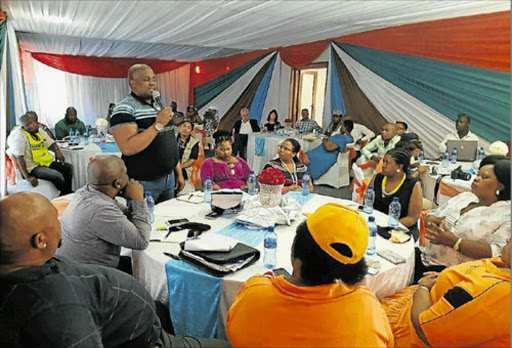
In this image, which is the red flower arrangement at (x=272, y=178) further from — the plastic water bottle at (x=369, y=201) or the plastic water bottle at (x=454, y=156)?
the plastic water bottle at (x=454, y=156)

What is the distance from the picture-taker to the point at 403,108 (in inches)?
218

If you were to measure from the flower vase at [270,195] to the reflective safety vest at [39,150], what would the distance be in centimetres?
342

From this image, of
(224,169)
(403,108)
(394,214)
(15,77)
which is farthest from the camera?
(403,108)

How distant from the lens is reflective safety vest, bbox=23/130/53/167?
4480mm

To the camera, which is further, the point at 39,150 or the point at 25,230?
the point at 39,150

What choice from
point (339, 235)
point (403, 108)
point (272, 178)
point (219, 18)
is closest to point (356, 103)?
point (403, 108)

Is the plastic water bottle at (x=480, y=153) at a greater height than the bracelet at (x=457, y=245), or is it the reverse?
the plastic water bottle at (x=480, y=153)

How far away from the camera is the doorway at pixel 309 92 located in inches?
325

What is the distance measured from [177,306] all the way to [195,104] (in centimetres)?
1078

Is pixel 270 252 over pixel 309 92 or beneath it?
beneath

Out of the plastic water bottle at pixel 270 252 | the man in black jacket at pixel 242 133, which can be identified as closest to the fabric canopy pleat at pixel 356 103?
the man in black jacket at pixel 242 133

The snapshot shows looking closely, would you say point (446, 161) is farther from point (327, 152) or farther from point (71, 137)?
point (71, 137)

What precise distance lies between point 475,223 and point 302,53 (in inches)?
251

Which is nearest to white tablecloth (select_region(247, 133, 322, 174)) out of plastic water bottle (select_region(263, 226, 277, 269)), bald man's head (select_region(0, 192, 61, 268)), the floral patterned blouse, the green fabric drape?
the green fabric drape
